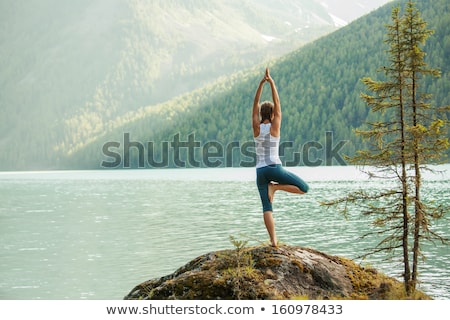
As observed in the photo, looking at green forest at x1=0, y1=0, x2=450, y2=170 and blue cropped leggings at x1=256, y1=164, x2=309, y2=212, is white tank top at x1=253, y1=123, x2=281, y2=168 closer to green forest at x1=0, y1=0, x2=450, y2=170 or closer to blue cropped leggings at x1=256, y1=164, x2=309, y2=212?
blue cropped leggings at x1=256, y1=164, x2=309, y2=212

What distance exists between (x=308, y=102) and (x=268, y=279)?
507 feet

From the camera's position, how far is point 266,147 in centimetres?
873

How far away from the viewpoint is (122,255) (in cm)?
2858

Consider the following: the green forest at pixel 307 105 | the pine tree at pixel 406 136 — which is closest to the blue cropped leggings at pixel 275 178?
the pine tree at pixel 406 136

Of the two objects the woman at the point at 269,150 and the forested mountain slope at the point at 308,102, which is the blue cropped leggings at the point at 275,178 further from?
the forested mountain slope at the point at 308,102

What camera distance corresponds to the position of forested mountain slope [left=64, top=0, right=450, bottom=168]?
5787 inches

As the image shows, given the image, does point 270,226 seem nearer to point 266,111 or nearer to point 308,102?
point 266,111

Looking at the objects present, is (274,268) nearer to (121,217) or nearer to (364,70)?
(121,217)

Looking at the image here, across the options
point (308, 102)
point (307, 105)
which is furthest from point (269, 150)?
point (308, 102)

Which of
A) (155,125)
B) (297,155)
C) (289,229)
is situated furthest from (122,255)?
(155,125)

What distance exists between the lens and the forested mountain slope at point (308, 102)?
482ft

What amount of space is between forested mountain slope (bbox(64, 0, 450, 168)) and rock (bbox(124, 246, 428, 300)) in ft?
405

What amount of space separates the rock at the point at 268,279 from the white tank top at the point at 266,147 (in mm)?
1304
